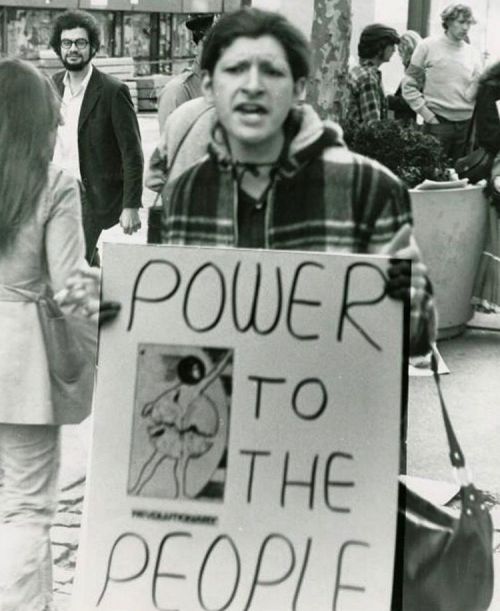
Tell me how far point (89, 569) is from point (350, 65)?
5.00 feet

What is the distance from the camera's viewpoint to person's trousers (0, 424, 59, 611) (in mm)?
4367

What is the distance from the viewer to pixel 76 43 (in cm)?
439

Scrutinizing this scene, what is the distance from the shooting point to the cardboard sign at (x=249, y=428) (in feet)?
13.4

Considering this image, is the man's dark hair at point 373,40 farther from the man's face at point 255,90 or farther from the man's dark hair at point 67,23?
the man's dark hair at point 67,23

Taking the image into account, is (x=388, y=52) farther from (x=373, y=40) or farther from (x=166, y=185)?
(x=166, y=185)

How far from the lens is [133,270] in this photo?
4.14 metres

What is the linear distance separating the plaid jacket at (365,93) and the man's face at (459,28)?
10.9 inches

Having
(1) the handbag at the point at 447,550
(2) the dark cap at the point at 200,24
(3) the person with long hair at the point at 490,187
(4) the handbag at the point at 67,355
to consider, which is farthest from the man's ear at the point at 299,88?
(3) the person with long hair at the point at 490,187

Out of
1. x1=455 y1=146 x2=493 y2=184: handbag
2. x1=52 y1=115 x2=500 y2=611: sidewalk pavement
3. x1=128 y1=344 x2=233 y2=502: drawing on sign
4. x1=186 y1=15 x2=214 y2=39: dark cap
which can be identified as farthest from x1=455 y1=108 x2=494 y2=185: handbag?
x1=128 y1=344 x2=233 y2=502: drawing on sign

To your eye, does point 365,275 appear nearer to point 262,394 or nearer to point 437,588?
point 262,394

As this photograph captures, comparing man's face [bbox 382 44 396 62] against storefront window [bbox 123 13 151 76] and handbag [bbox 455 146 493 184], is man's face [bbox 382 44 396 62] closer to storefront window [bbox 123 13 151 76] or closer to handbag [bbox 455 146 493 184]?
handbag [bbox 455 146 493 184]

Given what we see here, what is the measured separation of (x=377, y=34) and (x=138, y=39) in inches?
26.7

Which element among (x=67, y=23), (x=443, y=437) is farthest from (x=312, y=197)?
(x=443, y=437)

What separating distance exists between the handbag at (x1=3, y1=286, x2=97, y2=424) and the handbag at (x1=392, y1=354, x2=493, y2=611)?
0.91 meters
